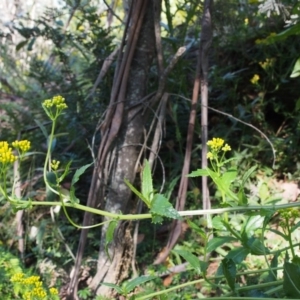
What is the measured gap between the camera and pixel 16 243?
1769 millimetres

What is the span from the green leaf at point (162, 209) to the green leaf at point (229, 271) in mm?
160

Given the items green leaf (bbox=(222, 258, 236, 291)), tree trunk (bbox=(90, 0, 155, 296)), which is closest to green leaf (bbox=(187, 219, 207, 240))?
green leaf (bbox=(222, 258, 236, 291))

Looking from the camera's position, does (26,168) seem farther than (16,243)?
Yes

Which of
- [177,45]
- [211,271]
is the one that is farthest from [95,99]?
[211,271]

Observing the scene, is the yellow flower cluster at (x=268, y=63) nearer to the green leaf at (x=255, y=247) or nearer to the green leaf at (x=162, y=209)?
the green leaf at (x=255, y=247)

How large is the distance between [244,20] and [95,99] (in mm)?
793

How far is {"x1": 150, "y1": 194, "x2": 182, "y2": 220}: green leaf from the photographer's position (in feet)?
2.40

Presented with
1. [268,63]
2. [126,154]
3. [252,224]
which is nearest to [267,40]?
[268,63]

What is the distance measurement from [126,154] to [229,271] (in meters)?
0.68

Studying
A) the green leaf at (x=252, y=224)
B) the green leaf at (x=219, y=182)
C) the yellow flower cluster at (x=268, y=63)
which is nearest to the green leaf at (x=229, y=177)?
the green leaf at (x=219, y=182)

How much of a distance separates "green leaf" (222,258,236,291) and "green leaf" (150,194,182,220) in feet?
0.52

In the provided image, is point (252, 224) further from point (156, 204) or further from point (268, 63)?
point (268, 63)

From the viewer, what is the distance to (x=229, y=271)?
0.83m

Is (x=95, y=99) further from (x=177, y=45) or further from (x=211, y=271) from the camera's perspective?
(x=211, y=271)
